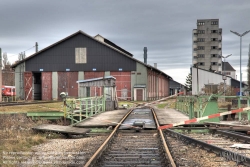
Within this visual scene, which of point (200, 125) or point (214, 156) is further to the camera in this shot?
point (200, 125)

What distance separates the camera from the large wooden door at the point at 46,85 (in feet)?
176

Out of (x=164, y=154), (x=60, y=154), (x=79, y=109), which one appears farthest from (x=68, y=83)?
(x=164, y=154)

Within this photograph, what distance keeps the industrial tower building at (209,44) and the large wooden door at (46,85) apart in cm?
5198

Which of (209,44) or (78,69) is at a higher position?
(209,44)

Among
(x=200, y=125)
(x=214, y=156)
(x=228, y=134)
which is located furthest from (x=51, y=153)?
(x=200, y=125)

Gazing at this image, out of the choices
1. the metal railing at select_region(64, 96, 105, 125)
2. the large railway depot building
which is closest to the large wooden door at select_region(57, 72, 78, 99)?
the large railway depot building

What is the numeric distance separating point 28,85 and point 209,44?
5708 cm

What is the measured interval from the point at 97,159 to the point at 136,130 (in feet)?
20.0

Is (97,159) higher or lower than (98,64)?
lower

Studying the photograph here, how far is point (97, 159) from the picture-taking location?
7805mm

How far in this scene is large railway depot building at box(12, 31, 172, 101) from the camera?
→ 174 ft

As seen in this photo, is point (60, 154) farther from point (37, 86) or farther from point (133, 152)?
point (37, 86)

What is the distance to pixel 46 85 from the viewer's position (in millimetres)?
53781

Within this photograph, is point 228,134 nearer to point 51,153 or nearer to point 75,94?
point 51,153
